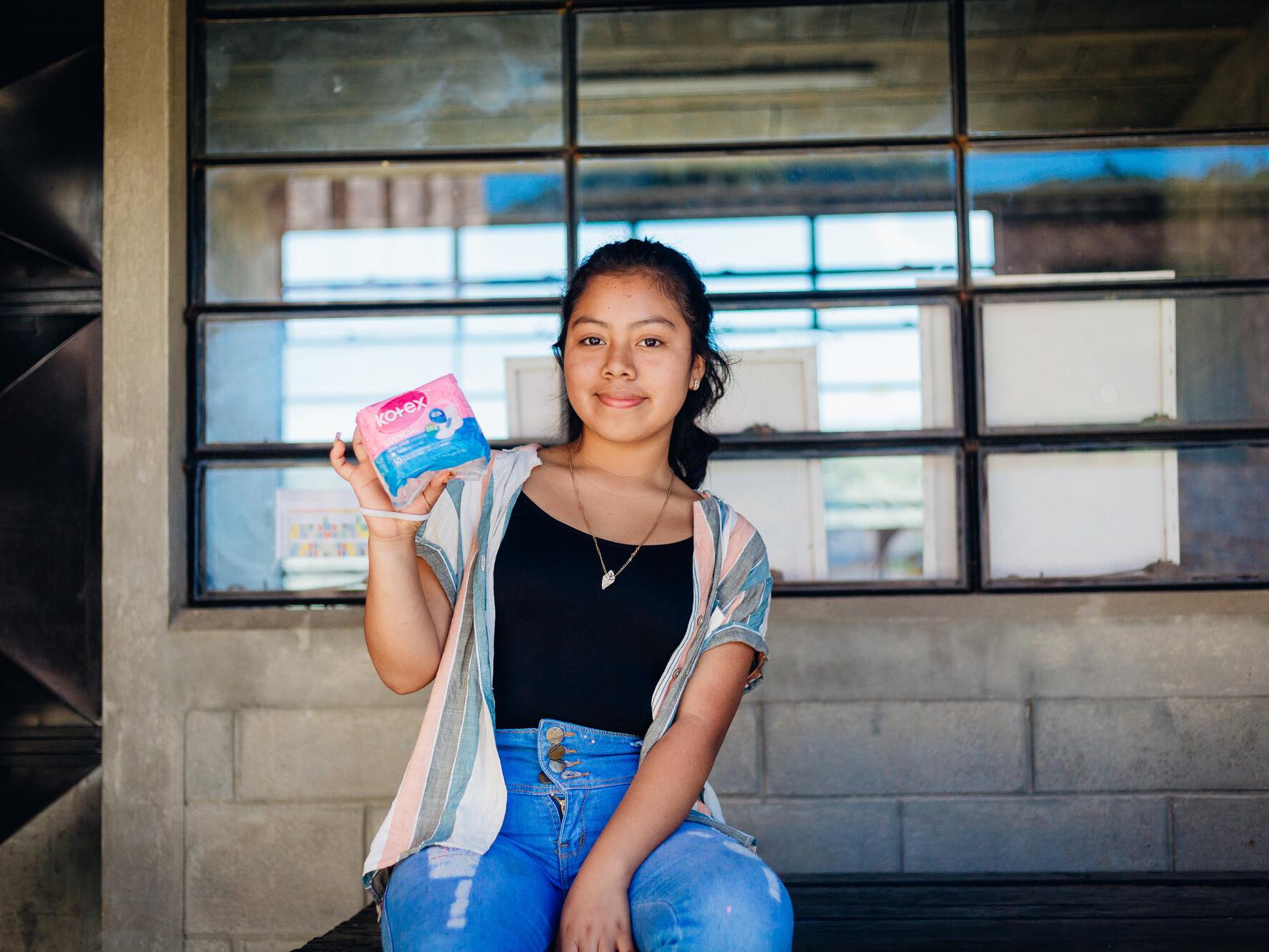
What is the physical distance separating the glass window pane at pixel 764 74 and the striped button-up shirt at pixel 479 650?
4.43 ft

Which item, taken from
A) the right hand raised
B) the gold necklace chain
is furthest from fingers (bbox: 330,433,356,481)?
the gold necklace chain

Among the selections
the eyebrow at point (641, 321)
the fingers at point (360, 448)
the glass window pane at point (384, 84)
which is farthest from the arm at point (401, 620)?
the glass window pane at point (384, 84)

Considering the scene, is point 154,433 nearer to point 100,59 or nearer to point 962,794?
point 100,59

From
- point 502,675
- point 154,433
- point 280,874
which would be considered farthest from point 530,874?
point 154,433

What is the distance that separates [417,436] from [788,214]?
1584 millimetres

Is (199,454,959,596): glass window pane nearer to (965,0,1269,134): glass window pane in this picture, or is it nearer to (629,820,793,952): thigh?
(965,0,1269,134): glass window pane

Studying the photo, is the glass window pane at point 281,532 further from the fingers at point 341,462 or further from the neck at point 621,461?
the fingers at point 341,462

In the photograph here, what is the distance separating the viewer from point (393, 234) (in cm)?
273

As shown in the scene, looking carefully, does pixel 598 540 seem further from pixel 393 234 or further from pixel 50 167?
pixel 50 167

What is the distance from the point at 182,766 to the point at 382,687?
0.54 meters

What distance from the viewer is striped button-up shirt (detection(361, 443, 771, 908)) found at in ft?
4.74

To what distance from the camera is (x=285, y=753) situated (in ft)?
8.48

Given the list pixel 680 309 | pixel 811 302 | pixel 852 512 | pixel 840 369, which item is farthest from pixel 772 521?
pixel 680 309

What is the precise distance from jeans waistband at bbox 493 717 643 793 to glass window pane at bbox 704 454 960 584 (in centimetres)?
117
